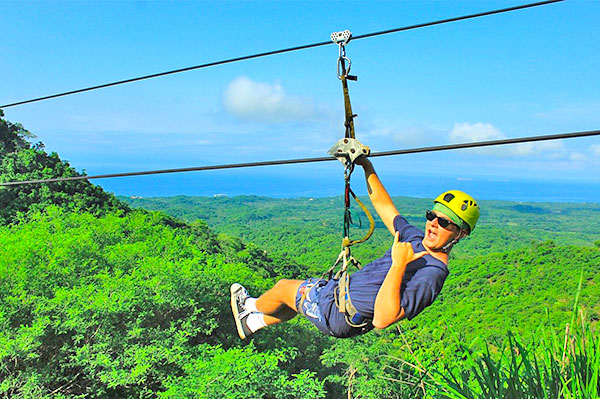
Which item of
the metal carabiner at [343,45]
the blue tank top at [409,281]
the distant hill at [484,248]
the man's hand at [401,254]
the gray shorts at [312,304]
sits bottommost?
the distant hill at [484,248]

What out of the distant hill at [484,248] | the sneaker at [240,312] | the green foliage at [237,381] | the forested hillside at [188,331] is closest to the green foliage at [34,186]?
the forested hillside at [188,331]

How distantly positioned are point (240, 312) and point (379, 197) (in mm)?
1189

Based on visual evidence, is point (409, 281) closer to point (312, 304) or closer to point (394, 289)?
point (394, 289)

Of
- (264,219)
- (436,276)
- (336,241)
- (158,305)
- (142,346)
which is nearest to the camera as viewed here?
(436,276)

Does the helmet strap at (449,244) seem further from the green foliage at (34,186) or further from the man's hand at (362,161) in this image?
the green foliage at (34,186)

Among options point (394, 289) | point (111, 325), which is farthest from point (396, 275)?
point (111, 325)

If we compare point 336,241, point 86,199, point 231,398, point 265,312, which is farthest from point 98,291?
point 336,241

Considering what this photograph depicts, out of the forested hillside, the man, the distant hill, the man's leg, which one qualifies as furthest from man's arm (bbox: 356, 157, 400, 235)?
the distant hill

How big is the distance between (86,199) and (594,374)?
1879 cm

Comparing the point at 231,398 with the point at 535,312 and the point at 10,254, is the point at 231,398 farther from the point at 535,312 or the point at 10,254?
the point at 535,312

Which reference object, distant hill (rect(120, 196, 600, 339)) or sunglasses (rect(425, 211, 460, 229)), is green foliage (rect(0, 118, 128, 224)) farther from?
sunglasses (rect(425, 211, 460, 229))

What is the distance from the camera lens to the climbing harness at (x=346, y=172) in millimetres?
2189

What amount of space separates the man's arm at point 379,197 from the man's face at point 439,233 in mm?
270

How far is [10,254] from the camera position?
10352 millimetres
